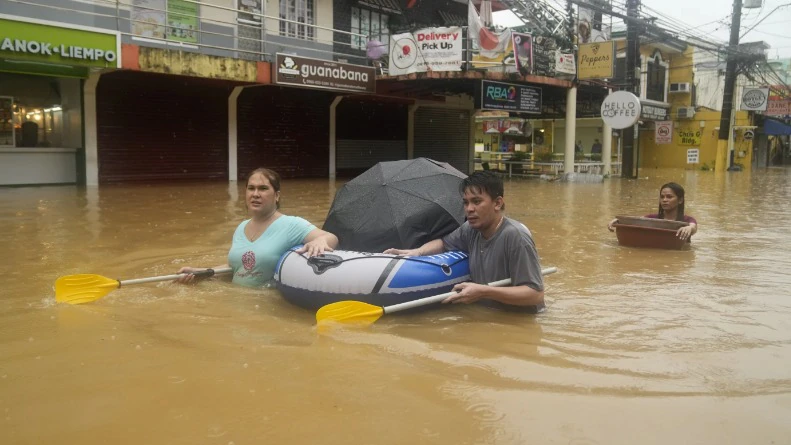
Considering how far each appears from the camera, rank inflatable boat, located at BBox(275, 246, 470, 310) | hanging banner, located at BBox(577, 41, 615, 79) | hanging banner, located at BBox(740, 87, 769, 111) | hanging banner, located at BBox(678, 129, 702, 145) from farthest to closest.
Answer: hanging banner, located at BBox(678, 129, 702, 145), hanging banner, located at BBox(740, 87, 769, 111), hanging banner, located at BBox(577, 41, 615, 79), inflatable boat, located at BBox(275, 246, 470, 310)

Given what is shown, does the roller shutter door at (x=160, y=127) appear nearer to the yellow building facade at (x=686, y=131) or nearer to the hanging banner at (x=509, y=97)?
the hanging banner at (x=509, y=97)

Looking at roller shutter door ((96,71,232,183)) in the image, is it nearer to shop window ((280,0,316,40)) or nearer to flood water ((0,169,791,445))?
shop window ((280,0,316,40))

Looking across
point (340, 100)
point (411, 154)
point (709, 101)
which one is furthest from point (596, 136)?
point (340, 100)

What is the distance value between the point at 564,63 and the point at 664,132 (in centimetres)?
957

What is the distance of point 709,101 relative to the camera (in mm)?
41969

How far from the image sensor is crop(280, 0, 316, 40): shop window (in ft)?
62.5

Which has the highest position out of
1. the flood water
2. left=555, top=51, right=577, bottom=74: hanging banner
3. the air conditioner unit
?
left=555, top=51, right=577, bottom=74: hanging banner

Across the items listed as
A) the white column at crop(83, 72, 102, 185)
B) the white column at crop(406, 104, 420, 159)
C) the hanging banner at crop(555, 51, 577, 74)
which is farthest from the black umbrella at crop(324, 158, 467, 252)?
the white column at crop(406, 104, 420, 159)

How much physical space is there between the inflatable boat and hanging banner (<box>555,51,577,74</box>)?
689 inches

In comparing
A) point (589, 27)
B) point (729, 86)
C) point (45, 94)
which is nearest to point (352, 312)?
point (45, 94)

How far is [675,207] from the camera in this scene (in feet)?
26.1

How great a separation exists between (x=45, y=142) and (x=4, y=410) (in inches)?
604

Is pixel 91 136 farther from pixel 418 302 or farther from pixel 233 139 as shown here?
pixel 418 302

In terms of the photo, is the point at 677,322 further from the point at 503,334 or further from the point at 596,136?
the point at 596,136
